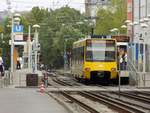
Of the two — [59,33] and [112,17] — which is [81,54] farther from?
[59,33]

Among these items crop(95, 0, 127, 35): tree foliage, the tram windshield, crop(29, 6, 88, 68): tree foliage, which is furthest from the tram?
crop(29, 6, 88, 68): tree foliage

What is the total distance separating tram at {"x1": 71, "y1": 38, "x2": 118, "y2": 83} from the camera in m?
47.8

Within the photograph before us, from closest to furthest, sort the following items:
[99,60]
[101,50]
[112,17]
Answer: [99,60] < [101,50] < [112,17]

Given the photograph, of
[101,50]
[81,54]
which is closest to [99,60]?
[101,50]

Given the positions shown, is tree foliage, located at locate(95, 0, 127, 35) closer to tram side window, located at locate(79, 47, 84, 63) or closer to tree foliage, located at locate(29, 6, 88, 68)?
tree foliage, located at locate(29, 6, 88, 68)

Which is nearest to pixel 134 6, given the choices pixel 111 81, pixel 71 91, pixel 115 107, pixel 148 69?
pixel 148 69

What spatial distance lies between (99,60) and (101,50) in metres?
0.76

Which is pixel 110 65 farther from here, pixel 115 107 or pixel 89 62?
pixel 115 107

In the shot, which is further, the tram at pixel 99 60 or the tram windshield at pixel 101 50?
the tram windshield at pixel 101 50

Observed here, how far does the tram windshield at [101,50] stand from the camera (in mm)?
48062

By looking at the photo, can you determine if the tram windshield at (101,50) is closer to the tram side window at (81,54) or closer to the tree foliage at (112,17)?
the tram side window at (81,54)

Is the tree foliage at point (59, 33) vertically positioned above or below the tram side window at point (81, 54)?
above

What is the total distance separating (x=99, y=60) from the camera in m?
48.1

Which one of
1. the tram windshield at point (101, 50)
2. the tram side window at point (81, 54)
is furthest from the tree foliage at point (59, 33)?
the tram windshield at point (101, 50)
